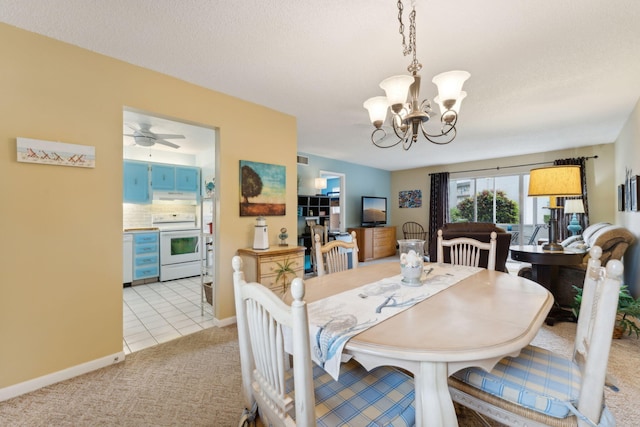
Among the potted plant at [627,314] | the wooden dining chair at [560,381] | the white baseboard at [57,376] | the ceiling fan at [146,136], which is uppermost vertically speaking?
the ceiling fan at [146,136]

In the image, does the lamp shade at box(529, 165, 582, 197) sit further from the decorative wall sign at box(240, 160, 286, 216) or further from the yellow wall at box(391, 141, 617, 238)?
the yellow wall at box(391, 141, 617, 238)

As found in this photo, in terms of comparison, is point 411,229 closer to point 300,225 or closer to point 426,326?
point 300,225

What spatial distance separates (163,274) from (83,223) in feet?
9.56

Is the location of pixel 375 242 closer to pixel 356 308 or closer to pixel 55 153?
pixel 356 308

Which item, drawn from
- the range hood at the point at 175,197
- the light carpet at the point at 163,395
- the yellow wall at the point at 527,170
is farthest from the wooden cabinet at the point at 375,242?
the light carpet at the point at 163,395

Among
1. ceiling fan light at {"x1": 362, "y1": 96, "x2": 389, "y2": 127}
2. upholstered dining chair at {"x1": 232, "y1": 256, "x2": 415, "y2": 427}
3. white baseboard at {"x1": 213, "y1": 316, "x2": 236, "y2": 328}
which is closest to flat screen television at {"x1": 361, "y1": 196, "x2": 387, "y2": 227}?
white baseboard at {"x1": 213, "y1": 316, "x2": 236, "y2": 328}

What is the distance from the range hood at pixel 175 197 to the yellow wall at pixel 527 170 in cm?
541

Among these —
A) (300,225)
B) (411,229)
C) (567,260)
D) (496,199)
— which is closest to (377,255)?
(411,229)

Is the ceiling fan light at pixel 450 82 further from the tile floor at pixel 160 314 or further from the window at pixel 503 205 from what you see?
the window at pixel 503 205

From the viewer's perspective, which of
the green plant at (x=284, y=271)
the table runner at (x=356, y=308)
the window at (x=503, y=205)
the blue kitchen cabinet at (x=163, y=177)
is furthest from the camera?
the window at (x=503, y=205)

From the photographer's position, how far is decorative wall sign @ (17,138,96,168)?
1.81 metres

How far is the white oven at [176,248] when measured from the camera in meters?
4.66

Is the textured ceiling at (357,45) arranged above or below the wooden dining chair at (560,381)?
above

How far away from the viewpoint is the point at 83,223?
2039 mm
